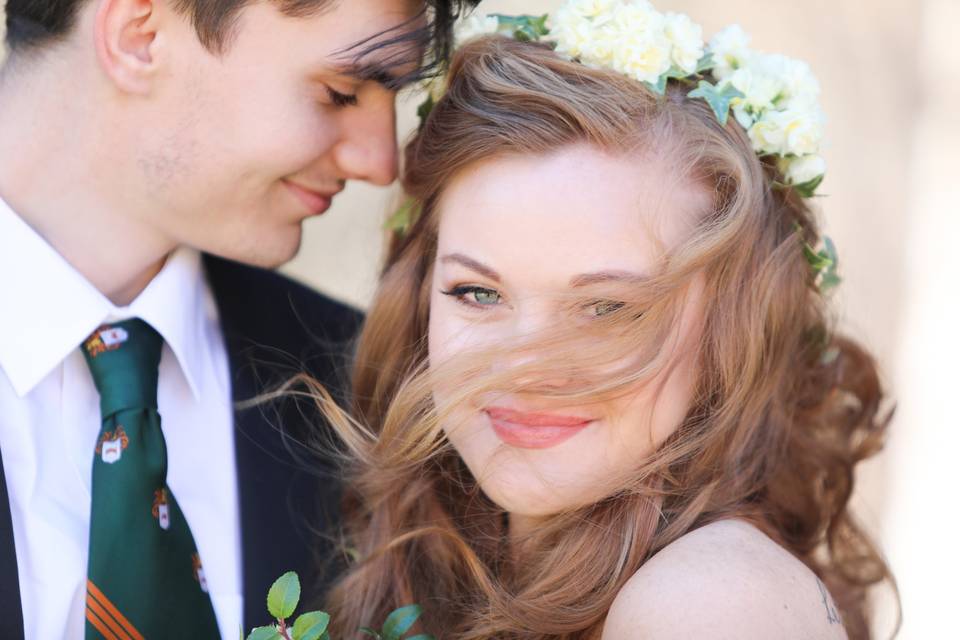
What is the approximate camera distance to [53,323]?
2.35 meters

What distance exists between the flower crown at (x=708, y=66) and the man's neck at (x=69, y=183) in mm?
1026

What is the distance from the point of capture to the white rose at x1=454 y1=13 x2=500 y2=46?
7.70 feet

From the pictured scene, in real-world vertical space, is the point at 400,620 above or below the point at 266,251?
below

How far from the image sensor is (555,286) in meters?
1.97

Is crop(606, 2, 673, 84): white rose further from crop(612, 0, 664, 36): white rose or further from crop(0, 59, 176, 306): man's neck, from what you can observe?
crop(0, 59, 176, 306): man's neck

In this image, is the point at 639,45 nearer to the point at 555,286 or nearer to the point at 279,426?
the point at 555,286

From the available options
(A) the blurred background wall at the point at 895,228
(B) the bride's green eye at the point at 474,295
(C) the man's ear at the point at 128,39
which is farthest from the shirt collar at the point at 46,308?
(A) the blurred background wall at the point at 895,228

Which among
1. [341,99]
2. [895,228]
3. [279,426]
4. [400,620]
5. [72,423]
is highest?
[341,99]

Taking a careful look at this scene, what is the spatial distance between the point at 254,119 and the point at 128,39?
1.14 feet

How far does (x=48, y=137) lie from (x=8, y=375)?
61 centimetres

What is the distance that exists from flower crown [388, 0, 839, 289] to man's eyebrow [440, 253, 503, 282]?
0.47 meters

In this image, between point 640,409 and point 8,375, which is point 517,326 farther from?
point 8,375

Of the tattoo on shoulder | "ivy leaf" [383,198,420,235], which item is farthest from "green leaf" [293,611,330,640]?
"ivy leaf" [383,198,420,235]

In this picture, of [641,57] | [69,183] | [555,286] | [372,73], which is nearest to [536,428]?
[555,286]
